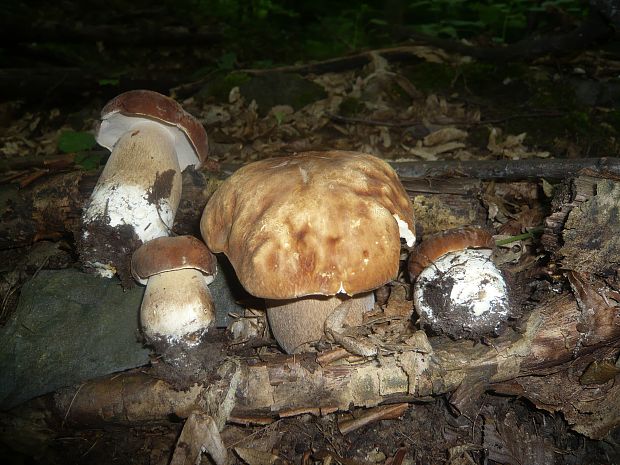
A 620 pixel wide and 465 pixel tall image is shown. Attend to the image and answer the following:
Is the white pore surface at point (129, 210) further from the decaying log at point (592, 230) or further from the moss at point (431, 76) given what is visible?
the moss at point (431, 76)

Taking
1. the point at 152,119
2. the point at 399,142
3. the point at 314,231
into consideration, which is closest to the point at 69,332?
the point at 152,119

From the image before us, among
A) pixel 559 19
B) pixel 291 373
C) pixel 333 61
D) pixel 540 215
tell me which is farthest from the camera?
pixel 559 19

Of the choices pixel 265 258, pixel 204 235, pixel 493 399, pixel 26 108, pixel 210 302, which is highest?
pixel 265 258

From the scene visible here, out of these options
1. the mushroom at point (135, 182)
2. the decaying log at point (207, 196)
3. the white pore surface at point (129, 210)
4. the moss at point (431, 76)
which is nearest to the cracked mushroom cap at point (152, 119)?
the mushroom at point (135, 182)

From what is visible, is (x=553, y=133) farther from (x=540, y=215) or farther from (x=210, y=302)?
(x=210, y=302)

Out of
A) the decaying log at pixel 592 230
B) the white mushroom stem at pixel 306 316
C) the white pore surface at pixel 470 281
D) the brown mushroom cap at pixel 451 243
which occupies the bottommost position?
the white mushroom stem at pixel 306 316

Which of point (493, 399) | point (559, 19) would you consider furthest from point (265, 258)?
point (559, 19)
